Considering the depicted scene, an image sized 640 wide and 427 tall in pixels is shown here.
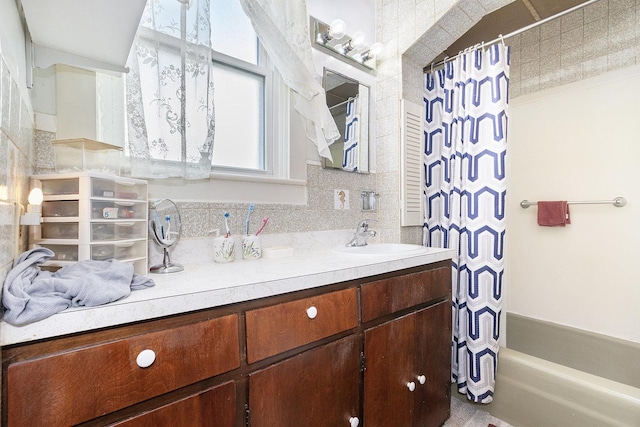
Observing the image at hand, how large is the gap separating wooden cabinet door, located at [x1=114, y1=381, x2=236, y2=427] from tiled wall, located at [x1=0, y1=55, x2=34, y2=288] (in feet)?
1.37

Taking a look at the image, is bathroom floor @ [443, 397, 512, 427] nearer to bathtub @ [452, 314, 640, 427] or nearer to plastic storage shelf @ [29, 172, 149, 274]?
bathtub @ [452, 314, 640, 427]

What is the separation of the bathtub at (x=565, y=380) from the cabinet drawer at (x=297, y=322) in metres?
1.23

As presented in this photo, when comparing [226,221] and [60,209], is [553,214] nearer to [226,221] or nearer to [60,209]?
[226,221]

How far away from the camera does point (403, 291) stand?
4.17 ft

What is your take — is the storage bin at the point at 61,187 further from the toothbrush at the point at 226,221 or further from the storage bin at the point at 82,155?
the toothbrush at the point at 226,221

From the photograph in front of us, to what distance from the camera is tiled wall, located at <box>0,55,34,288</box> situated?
1.73ft

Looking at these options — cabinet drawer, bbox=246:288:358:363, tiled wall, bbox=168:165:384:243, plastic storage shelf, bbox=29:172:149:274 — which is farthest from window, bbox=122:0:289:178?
cabinet drawer, bbox=246:288:358:363

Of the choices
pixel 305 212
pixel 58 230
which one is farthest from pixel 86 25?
pixel 305 212

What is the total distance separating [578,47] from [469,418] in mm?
2625

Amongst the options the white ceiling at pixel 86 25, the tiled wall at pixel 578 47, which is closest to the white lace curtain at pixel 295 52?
the white ceiling at pixel 86 25

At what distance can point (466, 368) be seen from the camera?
1769mm

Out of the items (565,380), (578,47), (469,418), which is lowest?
(469,418)

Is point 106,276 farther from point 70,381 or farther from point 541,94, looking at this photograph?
point 541,94

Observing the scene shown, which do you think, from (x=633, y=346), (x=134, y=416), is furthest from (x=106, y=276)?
(x=633, y=346)
